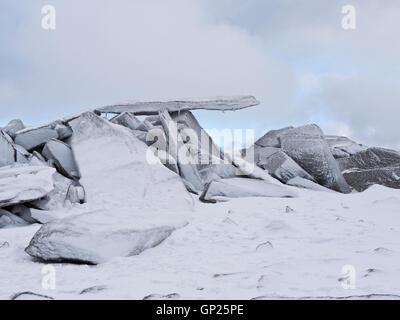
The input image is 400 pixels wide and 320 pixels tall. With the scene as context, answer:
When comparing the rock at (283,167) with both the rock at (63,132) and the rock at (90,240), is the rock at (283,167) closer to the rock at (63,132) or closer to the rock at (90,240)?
the rock at (63,132)

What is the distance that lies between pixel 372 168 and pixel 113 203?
6.59 meters

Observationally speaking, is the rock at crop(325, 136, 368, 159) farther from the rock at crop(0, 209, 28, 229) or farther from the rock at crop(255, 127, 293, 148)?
the rock at crop(0, 209, 28, 229)

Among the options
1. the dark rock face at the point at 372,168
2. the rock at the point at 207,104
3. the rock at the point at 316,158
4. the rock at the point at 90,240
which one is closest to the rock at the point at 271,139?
the rock at the point at 316,158

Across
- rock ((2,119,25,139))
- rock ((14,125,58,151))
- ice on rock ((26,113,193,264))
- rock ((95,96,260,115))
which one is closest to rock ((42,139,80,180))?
ice on rock ((26,113,193,264))

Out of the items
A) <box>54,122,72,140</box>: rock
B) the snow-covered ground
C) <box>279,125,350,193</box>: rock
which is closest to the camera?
the snow-covered ground

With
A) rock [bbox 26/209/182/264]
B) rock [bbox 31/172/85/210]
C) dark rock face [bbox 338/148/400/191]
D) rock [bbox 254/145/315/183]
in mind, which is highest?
rock [bbox 26/209/182/264]

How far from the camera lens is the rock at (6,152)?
7521mm

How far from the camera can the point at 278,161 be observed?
370 inches

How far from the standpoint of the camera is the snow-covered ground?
3.07 meters

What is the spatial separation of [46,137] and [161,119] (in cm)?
225

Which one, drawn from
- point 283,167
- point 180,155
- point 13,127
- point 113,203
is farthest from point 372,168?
point 13,127

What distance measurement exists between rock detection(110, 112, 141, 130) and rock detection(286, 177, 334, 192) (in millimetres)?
3368

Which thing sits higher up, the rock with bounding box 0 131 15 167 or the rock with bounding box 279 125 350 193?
the rock with bounding box 0 131 15 167

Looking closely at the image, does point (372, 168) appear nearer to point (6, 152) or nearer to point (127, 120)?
point (127, 120)
